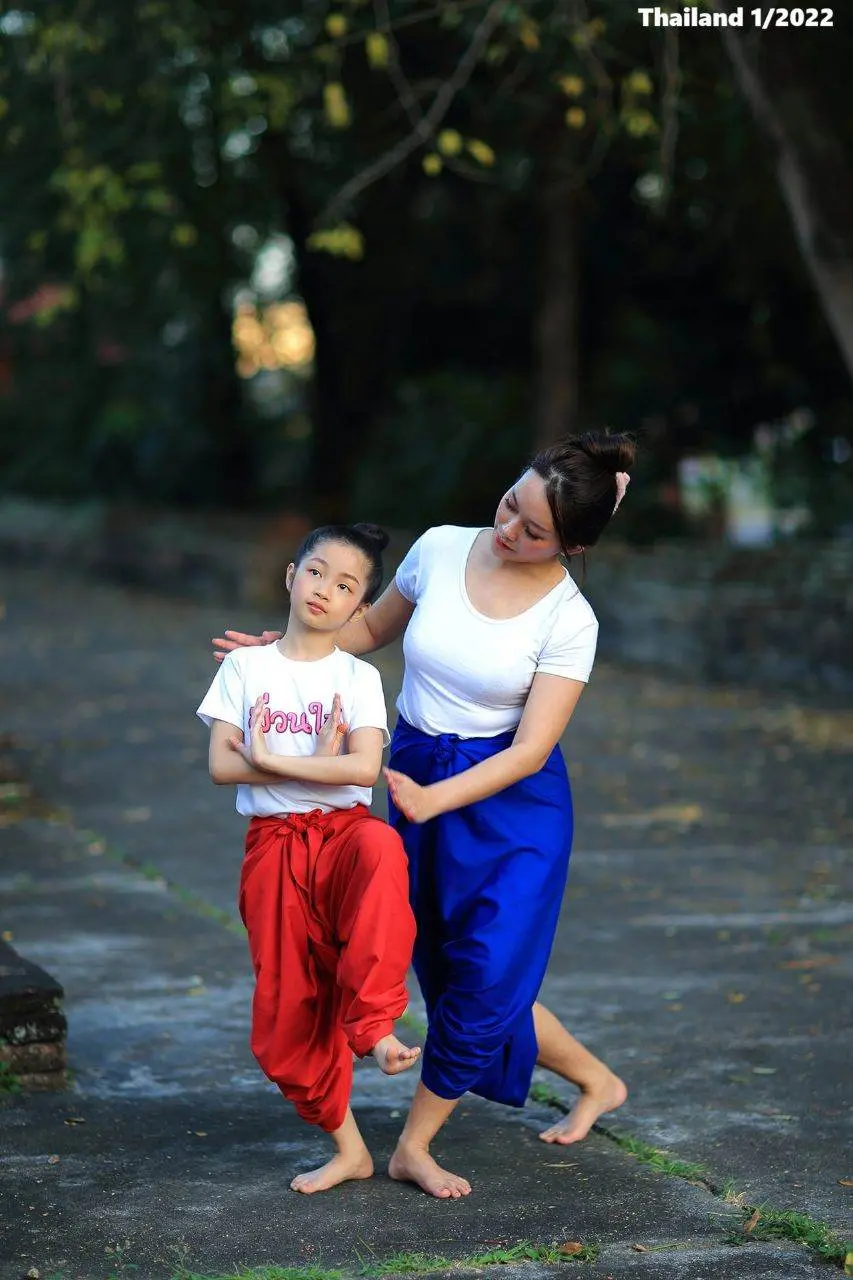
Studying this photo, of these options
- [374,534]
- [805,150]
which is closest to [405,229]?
[805,150]

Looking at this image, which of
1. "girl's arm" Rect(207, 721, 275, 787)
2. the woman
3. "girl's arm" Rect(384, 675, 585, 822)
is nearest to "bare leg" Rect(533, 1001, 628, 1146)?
the woman

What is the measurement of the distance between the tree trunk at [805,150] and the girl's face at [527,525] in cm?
591

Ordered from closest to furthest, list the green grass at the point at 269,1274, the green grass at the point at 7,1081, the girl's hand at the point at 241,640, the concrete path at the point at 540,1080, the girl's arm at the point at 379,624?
the green grass at the point at 269,1274, the concrete path at the point at 540,1080, the girl's hand at the point at 241,640, the girl's arm at the point at 379,624, the green grass at the point at 7,1081

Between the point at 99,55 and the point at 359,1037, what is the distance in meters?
11.3

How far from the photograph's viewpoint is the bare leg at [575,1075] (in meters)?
4.80

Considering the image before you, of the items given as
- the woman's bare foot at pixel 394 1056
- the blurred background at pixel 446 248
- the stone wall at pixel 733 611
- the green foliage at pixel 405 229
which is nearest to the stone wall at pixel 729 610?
the stone wall at pixel 733 611

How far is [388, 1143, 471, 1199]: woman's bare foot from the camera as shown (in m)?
4.36

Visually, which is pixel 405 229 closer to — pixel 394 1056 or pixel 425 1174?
pixel 425 1174

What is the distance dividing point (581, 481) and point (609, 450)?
4.2 inches

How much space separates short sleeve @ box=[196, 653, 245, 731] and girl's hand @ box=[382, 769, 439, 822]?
1.24 feet

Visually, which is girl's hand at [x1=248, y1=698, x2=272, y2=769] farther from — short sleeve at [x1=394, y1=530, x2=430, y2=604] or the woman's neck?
short sleeve at [x1=394, y1=530, x2=430, y2=604]

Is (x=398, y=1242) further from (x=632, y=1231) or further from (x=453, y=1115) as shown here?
(x=453, y=1115)

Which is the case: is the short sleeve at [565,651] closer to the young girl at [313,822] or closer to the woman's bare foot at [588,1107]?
the young girl at [313,822]

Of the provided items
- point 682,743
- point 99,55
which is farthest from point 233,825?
point 99,55
